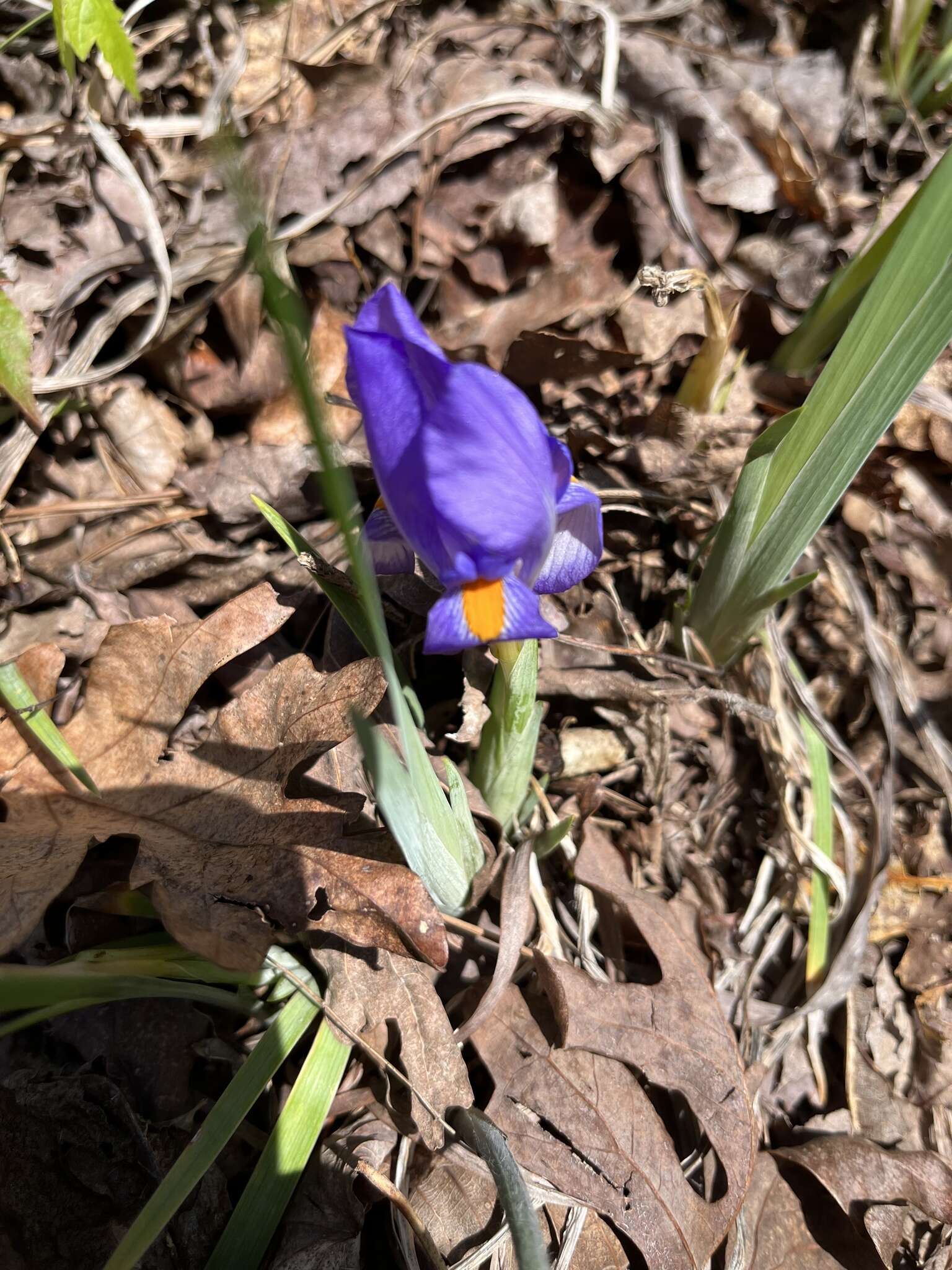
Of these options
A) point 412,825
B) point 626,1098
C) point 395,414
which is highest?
point 395,414

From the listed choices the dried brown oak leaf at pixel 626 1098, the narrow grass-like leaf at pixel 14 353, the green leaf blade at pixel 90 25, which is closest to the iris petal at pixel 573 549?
the dried brown oak leaf at pixel 626 1098

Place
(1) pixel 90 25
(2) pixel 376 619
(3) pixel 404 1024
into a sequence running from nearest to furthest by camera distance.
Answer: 1. (2) pixel 376 619
2. (3) pixel 404 1024
3. (1) pixel 90 25

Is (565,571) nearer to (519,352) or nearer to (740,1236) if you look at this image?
(519,352)

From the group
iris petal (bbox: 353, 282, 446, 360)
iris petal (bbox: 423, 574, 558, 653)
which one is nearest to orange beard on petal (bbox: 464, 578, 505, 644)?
iris petal (bbox: 423, 574, 558, 653)

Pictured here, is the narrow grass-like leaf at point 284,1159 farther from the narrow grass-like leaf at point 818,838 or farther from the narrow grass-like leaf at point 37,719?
the narrow grass-like leaf at point 818,838

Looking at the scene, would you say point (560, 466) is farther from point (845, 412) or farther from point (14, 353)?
point (14, 353)

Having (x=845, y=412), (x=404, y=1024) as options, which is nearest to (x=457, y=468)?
(x=845, y=412)

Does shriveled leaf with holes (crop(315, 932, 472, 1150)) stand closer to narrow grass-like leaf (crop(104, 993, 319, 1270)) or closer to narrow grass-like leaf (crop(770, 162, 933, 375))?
narrow grass-like leaf (crop(104, 993, 319, 1270))
